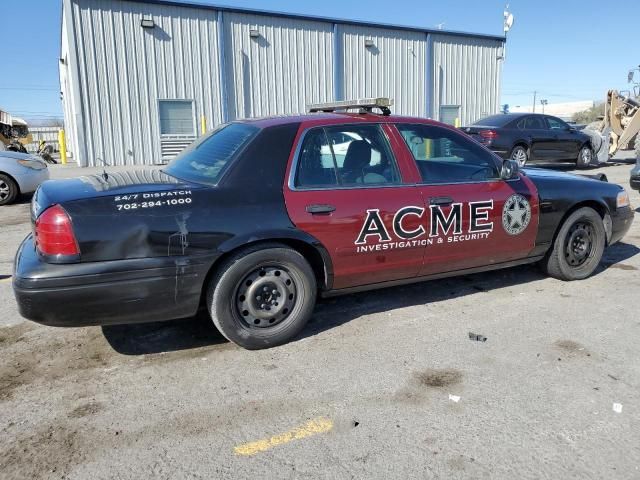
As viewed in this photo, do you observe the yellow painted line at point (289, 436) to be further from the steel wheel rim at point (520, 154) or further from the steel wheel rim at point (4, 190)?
the steel wheel rim at point (520, 154)

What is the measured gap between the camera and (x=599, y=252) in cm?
518

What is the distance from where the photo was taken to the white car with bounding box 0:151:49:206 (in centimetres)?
984

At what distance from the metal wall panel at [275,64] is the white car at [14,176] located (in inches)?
354

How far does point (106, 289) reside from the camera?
10.2 feet

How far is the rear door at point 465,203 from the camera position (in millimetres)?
4141

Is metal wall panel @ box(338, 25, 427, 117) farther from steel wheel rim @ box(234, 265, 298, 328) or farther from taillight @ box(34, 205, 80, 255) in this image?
taillight @ box(34, 205, 80, 255)

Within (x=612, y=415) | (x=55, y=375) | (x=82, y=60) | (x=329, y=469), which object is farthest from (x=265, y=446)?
(x=82, y=60)

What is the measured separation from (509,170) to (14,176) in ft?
29.4

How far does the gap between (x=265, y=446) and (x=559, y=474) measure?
135cm

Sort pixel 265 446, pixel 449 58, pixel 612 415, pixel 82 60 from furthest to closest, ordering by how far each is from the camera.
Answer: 1. pixel 449 58
2. pixel 82 60
3. pixel 612 415
4. pixel 265 446

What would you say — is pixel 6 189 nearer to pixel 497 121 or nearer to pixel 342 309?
pixel 342 309

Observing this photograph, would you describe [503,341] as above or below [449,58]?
below

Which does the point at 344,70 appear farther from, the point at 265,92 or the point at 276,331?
the point at 276,331

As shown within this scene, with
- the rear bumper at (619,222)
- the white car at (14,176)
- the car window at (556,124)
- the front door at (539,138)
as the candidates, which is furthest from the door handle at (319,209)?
the car window at (556,124)
